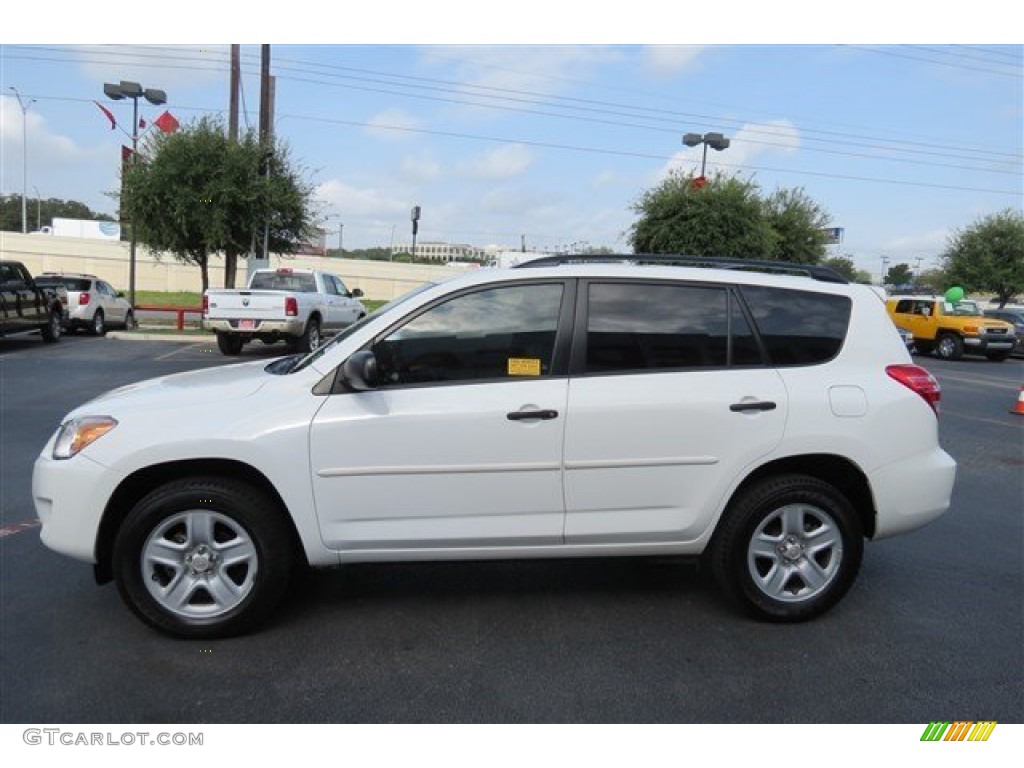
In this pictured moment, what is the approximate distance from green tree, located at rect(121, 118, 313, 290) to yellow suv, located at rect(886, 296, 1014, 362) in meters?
19.2

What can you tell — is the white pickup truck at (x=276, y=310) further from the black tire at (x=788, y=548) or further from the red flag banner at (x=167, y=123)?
the black tire at (x=788, y=548)

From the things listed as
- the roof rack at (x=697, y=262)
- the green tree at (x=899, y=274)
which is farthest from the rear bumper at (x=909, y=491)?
the green tree at (x=899, y=274)

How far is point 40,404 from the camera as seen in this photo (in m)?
9.53

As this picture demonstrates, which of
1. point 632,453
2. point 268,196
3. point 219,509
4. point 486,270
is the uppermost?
point 268,196

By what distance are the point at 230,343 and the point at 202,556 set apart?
13.2 metres

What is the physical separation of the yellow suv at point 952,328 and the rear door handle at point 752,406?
73.9 ft

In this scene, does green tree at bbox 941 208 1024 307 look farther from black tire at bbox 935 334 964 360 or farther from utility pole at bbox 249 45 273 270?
utility pole at bbox 249 45 273 270

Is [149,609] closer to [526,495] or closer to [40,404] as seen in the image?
[526,495]

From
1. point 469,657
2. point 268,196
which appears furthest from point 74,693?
point 268,196

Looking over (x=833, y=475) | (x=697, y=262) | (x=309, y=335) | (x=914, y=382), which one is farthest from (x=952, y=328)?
(x=697, y=262)

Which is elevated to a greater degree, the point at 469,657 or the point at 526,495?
the point at 526,495

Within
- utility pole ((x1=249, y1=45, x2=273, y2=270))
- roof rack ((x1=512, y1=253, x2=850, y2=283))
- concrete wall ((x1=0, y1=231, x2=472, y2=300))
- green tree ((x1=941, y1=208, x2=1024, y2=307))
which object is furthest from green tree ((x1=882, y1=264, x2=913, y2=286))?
roof rack ((x1=512, y1=253, x2=850, y2=283))

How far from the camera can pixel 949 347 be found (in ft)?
76.0

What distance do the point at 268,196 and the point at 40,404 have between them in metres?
12.7
